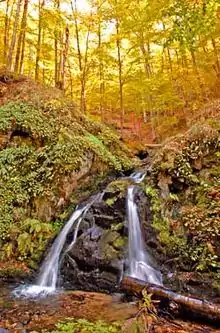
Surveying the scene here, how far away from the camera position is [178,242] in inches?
262

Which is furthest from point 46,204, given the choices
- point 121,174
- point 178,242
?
point 178,242

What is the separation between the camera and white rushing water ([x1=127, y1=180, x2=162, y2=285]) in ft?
20.8

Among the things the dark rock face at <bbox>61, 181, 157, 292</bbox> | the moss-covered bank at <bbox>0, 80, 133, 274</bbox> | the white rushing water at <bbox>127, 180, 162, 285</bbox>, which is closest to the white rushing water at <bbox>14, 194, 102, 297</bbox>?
the dark rock face at <bbox>61, 181, 157, 292</bbox>

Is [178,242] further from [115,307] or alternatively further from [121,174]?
[121,174]

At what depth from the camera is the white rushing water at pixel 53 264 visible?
6277mm

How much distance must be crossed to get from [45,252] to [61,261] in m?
0.60

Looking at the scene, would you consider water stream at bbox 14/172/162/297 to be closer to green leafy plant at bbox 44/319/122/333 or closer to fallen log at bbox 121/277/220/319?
fallen log at bbox 121/277/220/319

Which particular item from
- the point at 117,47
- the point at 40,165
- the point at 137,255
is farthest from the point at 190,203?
the point at 117,47

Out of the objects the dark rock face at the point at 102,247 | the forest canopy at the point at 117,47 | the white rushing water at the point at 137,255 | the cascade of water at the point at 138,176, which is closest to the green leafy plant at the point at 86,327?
the dark rock face at the point at 102,247

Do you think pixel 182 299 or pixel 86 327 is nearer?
pixel 86 327

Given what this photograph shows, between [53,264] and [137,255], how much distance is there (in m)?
1.89

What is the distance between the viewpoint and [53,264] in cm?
707

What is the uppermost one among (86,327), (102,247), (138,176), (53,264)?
(138,176)

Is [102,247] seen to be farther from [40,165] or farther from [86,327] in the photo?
[40,165]
